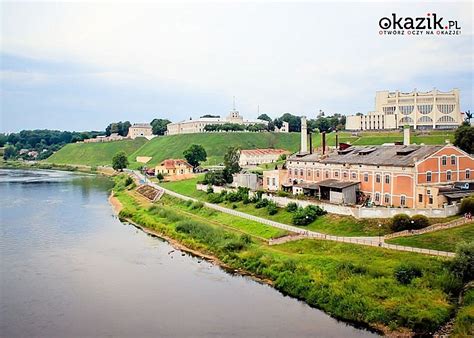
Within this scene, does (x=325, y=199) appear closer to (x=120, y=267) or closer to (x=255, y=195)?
(x=255, y=195)

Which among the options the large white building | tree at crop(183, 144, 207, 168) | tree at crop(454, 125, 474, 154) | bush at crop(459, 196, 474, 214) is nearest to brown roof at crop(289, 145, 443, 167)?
bush at crop(459, 196, 474, 214)

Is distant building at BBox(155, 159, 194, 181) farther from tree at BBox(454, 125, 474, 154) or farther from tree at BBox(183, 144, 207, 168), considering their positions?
tree at BBox(454, 125, 474, 154)

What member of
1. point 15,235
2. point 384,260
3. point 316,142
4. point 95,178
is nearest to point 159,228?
point 15,235

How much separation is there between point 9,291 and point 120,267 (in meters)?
7.20

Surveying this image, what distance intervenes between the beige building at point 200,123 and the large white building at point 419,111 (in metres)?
59.1

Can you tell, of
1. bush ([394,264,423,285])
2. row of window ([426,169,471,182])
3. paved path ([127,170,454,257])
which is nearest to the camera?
bush ([394,264,423,285])

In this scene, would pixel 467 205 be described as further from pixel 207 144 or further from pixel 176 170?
pixel 207 144

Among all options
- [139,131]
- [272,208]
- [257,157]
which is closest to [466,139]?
[272,208]

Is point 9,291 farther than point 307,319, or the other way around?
point 9,291

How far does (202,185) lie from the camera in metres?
58.4

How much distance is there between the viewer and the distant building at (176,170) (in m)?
75.0

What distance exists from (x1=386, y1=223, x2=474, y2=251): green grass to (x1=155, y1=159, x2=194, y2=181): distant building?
155 feet

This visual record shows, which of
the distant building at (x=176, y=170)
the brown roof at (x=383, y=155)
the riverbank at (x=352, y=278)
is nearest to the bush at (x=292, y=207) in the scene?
the riverbank at (x=352, y=278)

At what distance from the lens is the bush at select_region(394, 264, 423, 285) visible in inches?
990
